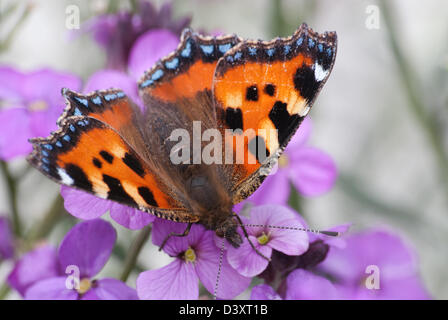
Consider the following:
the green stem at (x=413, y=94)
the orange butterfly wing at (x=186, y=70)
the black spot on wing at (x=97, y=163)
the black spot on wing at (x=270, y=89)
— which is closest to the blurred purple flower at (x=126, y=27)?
the orange butterfly wing at (x=186, y=70)

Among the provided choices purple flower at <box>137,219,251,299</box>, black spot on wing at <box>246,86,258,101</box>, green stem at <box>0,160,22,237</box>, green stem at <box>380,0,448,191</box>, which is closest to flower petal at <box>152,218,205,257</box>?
purple flower at <box>137,219,251,299</box>

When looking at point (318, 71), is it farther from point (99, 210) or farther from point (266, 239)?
point (99, 210)

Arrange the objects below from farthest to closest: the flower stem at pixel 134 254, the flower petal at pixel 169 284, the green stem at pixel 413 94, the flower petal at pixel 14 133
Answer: the green stem at pixel 413 94, the flower petal at pixel 14 133, the flower stem at pixel 134 254, the flower petal at pixel 169 284

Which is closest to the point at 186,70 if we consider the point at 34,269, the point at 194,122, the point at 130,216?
the point at 194,122

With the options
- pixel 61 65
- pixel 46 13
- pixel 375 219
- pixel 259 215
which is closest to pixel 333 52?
pixel 259 215

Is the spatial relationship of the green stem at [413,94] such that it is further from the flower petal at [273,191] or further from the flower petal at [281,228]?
the flower petal at [281,228]

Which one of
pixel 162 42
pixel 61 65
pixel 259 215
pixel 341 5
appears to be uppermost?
pixel 341 5

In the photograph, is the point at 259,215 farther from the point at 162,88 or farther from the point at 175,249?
the point at 162,88
